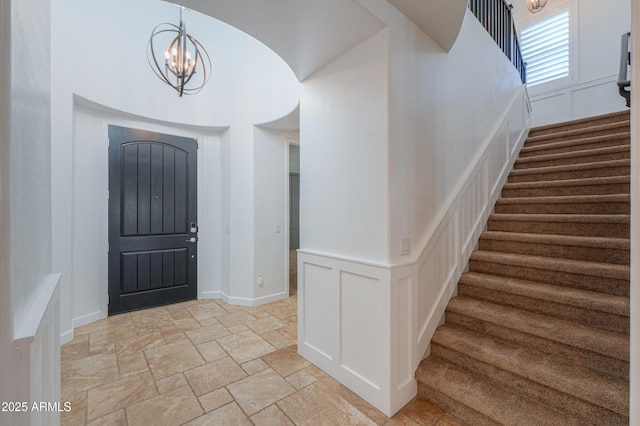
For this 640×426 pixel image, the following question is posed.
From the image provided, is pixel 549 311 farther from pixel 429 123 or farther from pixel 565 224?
pixel 429 123

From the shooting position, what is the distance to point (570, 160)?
3.02 m

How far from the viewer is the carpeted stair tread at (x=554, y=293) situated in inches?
67.6

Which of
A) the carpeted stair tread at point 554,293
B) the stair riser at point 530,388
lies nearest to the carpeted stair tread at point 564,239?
Answer: the carpeted stair tread at point 554,293

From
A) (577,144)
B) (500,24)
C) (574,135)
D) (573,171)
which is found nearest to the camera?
(573,171)

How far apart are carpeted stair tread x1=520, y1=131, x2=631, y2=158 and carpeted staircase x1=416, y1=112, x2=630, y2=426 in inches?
0.6

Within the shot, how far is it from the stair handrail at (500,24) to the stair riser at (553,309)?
9.26ft

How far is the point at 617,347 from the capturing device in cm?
156

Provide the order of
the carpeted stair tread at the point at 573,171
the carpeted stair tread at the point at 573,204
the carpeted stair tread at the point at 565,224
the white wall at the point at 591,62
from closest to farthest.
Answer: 1. the carpeted stair tread at the point at 565,224
2. the carpeted stair tread at the point at 573,204
3. the carpeted stair tread at the point at 573,171
4. the white wall at the point at 591,62

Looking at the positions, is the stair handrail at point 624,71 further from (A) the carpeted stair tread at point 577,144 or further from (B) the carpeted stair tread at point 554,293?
(B) the carpeted stair tread at point 554,293

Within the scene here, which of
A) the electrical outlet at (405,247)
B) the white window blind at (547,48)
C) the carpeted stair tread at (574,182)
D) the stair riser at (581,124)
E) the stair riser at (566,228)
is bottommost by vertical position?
the electrical outlet at (405,247)

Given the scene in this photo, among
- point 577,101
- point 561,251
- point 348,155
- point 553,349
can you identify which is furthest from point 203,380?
point 577,101

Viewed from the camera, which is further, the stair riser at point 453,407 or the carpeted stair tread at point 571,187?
the carpeted stair tread at point 571,187

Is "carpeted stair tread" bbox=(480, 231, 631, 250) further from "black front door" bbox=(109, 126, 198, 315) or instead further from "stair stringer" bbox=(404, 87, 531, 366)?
"black front door" bbox=(109, 126, 198, 315)

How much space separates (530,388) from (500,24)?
13.5ft
